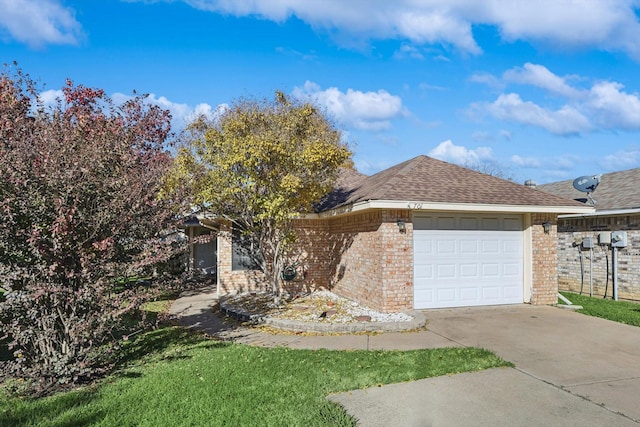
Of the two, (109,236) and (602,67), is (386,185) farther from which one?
(602,67)

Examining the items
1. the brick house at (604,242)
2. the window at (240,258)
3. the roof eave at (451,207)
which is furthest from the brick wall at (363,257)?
the brick house at (604,242)

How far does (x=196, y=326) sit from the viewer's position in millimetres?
8617

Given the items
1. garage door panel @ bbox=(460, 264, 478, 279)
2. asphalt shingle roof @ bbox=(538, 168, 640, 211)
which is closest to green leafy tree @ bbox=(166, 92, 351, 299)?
garage door panel @ bbox=(460, 264, 478, 279)

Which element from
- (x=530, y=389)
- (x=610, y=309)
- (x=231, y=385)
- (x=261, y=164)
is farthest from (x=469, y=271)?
(x=231, y=385)

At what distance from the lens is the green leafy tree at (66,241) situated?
4.55 meters

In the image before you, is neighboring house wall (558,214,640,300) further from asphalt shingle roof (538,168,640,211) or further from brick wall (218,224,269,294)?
brick wall (218,224,269,294)

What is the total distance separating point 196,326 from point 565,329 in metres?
7.23

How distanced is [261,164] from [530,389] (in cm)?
644

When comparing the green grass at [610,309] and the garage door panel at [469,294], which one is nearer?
the green grass at [610,309]

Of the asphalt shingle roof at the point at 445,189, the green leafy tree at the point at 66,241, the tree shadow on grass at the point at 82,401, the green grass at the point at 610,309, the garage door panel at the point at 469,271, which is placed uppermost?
the asphalt shingle roof at the point at 445,189

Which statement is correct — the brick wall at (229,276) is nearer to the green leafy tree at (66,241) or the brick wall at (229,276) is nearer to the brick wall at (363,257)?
the brick wall at (363,257)

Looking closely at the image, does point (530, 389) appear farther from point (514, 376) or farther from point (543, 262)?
point (543, 262)

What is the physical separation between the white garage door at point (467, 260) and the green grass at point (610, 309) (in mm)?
1603

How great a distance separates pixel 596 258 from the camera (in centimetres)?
1212
